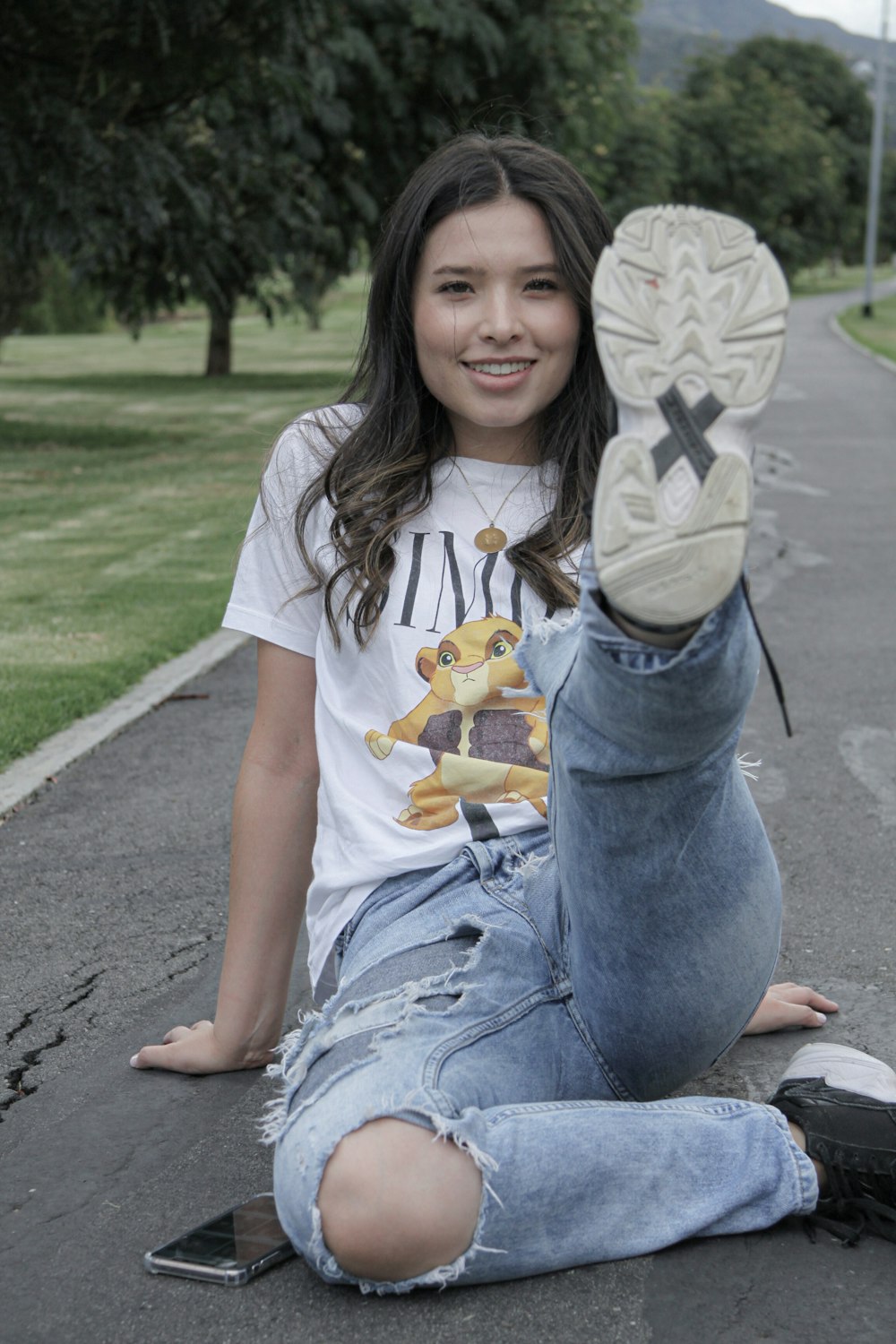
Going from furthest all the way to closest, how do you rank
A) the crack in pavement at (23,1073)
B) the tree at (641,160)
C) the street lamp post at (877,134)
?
the street lamp post at (877,134) → the tree at (641,160) → the crack in pavement at (23,1073)

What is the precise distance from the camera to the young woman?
1.87 m

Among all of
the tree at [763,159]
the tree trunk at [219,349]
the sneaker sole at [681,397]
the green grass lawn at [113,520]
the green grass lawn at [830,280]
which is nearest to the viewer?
the sneaker sole at [681,397]

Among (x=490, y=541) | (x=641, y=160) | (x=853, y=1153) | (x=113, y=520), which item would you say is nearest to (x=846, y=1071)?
(x=853, y=1153)

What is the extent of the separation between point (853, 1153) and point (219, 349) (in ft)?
99.7

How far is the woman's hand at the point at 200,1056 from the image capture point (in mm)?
3014

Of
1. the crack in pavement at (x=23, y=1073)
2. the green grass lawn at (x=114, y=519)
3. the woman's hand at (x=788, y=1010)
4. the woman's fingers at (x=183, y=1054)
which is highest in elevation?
the woman's hand at (x=788, y=1010)

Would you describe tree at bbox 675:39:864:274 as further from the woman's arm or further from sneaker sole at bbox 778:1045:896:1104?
sneaker sole at bbox 778:1045:896:1104

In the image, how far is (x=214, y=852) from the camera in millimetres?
4500

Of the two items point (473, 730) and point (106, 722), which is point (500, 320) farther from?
point (106, 722)

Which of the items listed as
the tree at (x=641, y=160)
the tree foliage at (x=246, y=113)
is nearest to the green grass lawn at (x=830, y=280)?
the tree at (x=641, y=160)

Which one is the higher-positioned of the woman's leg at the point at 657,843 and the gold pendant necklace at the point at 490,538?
the gold pendant necklace at the point at 490,538

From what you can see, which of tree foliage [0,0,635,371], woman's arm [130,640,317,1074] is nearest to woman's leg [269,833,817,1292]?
woman's arm [130,640,317,1074]

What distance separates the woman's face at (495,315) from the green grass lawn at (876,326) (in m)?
27.7

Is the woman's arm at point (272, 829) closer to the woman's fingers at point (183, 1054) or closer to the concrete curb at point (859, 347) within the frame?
the woman's fingers at point (183, 1054)
